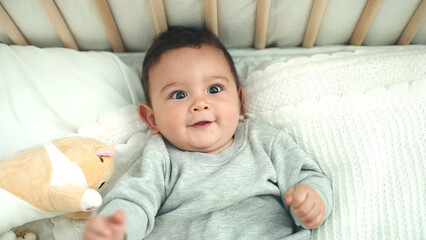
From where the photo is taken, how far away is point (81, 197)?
792 millimetres

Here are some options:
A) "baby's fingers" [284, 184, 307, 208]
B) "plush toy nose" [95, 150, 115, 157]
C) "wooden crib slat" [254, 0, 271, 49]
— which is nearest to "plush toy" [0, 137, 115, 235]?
"plush toy nose" [95, 150, 115, 157]

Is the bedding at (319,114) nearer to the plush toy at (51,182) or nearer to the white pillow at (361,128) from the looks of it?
the white pillow at (361,128)

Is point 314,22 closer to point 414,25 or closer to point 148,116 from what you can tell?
point 414,25

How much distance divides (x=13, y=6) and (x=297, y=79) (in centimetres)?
84

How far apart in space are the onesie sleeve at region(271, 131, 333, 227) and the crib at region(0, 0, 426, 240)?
0.12 ft

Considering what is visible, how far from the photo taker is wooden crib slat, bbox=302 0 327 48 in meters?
1.08

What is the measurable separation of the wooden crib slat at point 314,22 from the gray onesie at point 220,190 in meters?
0.39

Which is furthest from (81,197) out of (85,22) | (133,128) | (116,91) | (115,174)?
(85,22)

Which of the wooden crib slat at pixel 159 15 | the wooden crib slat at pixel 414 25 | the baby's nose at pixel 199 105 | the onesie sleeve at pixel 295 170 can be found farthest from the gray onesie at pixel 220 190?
the wooden crib slat at pixel 414 25

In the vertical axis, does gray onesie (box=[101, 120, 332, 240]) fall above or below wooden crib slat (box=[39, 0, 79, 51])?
below

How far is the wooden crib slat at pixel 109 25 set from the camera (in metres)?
1.07

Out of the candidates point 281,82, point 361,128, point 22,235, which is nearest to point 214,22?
point 281,82

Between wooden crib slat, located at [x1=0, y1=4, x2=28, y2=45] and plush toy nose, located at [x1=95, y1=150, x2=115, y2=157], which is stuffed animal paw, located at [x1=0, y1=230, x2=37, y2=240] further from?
wooden crib slat, located at [x1=0, y1=4, x2=28, y2=45]

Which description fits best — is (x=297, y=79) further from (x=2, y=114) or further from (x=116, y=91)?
(x=2, y=114)
